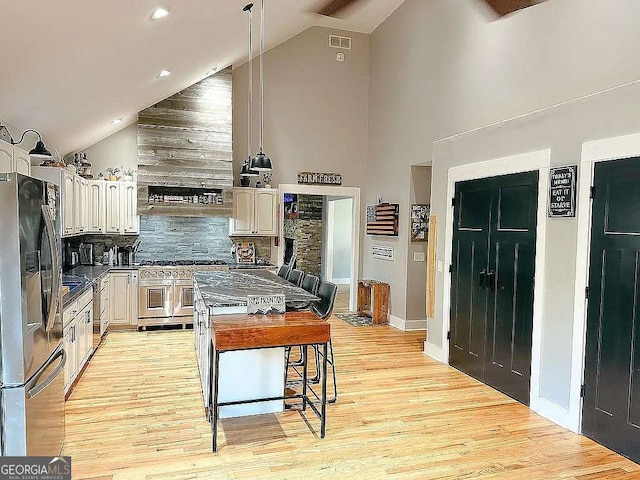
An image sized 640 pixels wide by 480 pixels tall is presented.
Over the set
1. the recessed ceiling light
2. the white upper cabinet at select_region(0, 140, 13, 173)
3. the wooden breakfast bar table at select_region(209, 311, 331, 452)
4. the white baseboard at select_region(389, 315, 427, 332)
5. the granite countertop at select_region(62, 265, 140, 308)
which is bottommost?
the white baseboard at select_region(389, 315, 427, 332)

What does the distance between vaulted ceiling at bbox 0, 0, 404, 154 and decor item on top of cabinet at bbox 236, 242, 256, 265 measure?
8.23ft

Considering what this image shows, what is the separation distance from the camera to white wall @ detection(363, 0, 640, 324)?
3666 millimetres

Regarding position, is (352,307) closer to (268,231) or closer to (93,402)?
(268,231)

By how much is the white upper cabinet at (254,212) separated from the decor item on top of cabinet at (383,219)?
1618mm

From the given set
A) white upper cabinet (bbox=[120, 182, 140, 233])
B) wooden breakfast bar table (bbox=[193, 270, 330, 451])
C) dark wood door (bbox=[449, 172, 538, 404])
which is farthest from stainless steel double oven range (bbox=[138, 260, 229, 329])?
dark wood door (bbox=[449, 172, 538, 404])

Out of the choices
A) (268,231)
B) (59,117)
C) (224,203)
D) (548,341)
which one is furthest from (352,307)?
(59,117)

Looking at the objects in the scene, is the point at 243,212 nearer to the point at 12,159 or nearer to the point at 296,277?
the point at 296,277

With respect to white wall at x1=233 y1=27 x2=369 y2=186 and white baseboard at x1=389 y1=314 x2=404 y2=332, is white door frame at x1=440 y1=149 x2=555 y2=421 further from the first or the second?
white wall at x1=233 y1=27 x2=369 y2=186

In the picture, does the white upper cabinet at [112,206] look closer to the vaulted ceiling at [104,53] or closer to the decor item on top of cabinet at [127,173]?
the decor item on top of cabinet at [127,173]

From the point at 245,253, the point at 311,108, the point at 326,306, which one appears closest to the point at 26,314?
the point at 326,306

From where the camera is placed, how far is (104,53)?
3.65m

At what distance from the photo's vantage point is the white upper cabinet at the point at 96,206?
610 centimetres

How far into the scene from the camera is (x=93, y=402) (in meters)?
3.84

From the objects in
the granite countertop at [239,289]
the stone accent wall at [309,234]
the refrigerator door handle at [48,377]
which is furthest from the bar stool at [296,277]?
the stone accent wall at [309,234]
